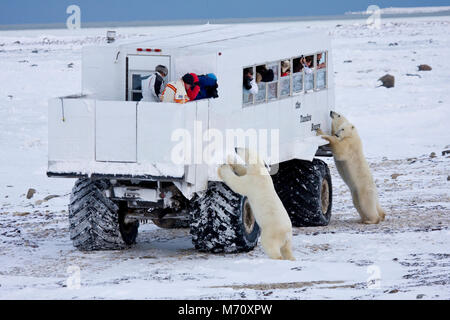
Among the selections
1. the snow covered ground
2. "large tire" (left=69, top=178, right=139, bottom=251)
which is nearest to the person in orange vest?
"large tire" (left=69, top=178, right=139, bottom=251)

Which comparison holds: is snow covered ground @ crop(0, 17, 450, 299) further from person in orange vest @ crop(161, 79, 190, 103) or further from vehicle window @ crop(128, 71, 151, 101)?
person in orange vest @ crop(161, 79, 190, 103)

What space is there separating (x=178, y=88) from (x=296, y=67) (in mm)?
2708

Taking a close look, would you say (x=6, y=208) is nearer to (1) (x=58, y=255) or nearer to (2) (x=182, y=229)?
(2) (x=182, y=229)

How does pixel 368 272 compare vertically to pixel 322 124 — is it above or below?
below

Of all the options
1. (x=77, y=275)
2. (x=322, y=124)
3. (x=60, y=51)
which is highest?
(x=60, y=51)

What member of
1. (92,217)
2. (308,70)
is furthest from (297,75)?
(92,217)

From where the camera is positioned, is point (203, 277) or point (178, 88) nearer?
point (203, 277)

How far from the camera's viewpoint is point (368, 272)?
28.7 ft

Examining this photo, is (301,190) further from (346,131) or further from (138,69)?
(138,69)

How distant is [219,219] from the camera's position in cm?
985

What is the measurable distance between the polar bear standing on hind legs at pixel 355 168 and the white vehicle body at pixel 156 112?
879 millimetres

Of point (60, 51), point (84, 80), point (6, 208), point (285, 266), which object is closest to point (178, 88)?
point (84, 80)

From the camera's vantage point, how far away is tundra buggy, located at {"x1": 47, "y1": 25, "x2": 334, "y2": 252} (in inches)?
368

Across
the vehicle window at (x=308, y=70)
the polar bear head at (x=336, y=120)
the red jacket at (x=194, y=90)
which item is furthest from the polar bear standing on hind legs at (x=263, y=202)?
the polar bear head at (x=336, y=120)
